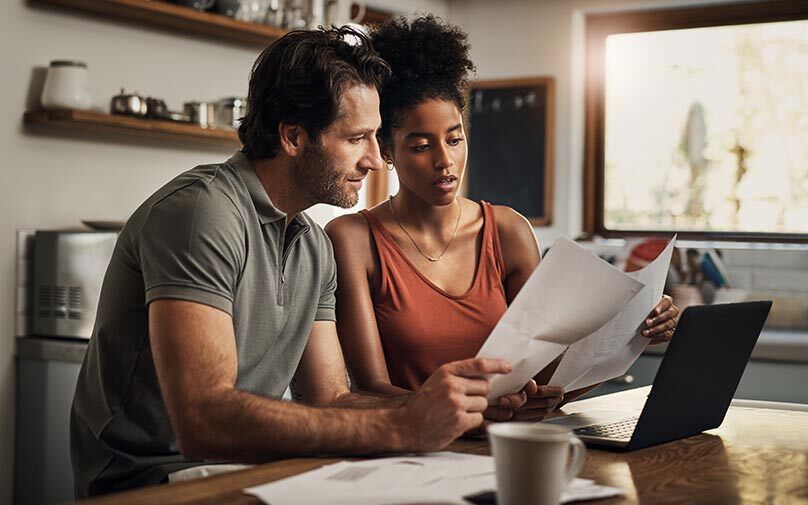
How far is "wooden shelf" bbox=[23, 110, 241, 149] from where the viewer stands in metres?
3.45

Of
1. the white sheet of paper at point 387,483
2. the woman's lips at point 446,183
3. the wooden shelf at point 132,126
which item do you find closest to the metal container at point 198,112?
the wooden shelf at point 132,126

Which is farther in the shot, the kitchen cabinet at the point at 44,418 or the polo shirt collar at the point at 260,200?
the kitchen cabinet at the point at 44,418

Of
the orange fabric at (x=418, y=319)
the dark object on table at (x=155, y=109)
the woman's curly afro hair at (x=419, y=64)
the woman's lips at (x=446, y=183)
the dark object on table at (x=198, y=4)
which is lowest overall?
the orange fabric at (x=418, y=319)

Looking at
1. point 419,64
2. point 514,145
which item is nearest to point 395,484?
point 419,64

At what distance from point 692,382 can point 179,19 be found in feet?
9.36

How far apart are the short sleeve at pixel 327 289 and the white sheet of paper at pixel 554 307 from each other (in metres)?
0.47

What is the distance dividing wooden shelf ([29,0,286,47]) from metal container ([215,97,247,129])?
283 mm

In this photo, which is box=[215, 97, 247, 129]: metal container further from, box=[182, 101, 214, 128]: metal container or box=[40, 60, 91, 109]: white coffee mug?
box=[40, 60, 91, 109]: white coffee mug

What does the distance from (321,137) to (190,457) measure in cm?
61

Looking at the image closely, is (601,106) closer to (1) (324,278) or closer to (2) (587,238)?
(2) (587,238)

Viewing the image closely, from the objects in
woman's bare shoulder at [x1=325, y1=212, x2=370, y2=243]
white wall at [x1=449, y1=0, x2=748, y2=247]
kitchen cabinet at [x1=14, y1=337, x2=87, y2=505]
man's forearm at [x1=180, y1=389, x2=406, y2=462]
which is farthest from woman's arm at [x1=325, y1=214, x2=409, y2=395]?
white wall at [x1=449, y1=0, x2=748, y2=247]

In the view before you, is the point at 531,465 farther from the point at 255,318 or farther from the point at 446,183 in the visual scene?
the point at 446,183

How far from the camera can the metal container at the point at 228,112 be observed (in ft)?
13.2

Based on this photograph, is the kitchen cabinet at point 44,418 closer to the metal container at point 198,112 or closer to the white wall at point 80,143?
the white wall at point 80,143
